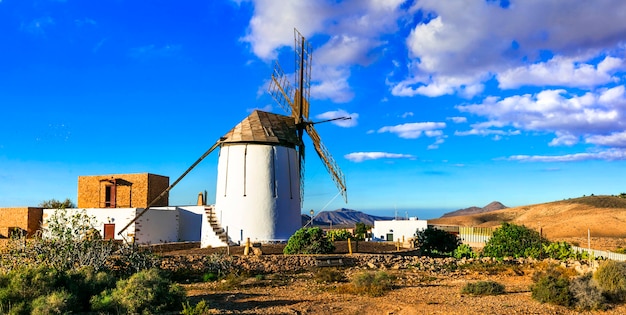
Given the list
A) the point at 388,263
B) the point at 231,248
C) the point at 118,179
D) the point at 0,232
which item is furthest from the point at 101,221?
the point at 388,263

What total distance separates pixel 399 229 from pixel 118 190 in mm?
20206

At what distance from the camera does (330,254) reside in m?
22.7

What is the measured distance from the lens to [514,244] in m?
25.4

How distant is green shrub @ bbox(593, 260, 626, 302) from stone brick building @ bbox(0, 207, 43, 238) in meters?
31.1

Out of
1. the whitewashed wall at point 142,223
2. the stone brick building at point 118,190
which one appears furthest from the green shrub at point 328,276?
the stone brick building at point 118,190

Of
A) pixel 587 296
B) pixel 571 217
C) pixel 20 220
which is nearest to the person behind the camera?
pixel 587 296

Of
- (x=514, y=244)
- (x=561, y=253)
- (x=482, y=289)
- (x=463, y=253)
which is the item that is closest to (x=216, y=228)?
(x=463, y=253)

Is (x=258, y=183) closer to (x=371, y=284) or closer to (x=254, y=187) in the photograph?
(x=254, y=187)

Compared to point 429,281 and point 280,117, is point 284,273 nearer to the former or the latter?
point 429,281

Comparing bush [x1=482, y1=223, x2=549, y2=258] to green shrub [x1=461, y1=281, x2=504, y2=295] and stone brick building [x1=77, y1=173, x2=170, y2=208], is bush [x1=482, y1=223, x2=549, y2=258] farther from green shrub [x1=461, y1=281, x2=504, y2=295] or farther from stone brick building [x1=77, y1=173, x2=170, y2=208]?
stone brick building [x1=77, y1=173, x2=170, y2=208]

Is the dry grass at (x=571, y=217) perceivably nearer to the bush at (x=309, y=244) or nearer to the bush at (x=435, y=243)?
the bush at (x=435, y=243)

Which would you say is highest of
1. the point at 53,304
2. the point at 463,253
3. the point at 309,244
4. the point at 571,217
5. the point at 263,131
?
the point at 263,131

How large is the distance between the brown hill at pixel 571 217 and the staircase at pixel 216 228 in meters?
23.1

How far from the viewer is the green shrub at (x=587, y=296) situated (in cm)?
1392
